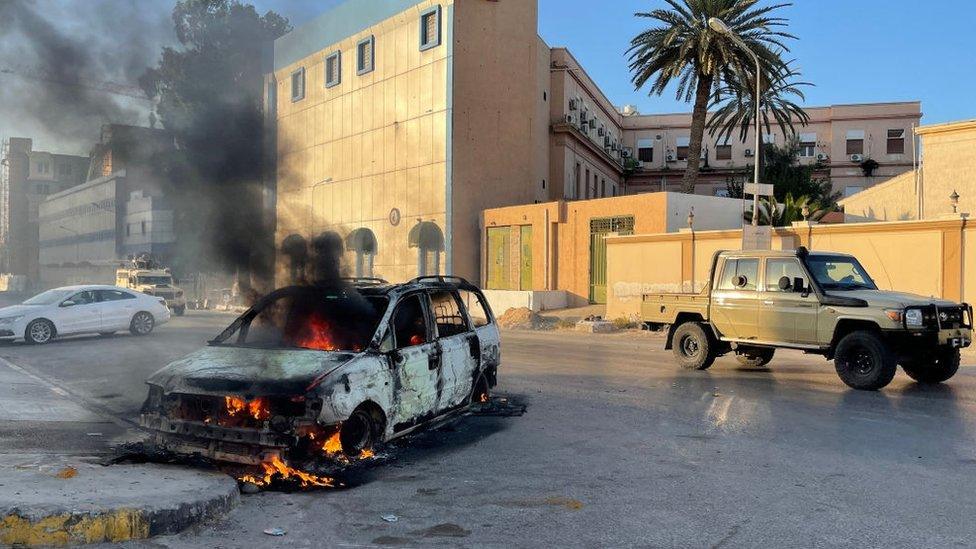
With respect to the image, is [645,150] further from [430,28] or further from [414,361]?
[414,361]

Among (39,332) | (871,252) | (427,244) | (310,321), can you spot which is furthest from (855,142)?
(310,321)

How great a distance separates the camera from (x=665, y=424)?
7.72 m

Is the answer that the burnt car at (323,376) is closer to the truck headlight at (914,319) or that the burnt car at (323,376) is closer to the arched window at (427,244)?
the truck headlight at (914,319)

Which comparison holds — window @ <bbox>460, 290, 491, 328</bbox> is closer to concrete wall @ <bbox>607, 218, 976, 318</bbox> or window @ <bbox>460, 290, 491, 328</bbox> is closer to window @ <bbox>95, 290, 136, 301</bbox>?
window @ <bbox>95, 290, 136, 301</bbox>

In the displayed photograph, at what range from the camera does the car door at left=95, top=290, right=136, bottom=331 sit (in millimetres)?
17344

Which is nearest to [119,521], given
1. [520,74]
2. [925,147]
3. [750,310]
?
[750,310]

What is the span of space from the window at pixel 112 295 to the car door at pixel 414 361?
43.1 feet

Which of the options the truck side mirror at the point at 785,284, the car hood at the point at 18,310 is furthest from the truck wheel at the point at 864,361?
the car hood at the point at 18,310

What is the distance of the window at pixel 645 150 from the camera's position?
177ft

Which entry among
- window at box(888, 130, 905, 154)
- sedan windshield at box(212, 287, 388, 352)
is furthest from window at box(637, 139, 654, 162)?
sedan windshield at box(212, 287, 388, 352)

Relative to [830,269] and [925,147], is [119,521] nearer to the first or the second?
[830,269]

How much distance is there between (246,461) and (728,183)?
160ft

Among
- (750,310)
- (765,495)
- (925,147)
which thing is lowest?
(765,495)

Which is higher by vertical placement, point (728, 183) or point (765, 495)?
point (728, 183)
